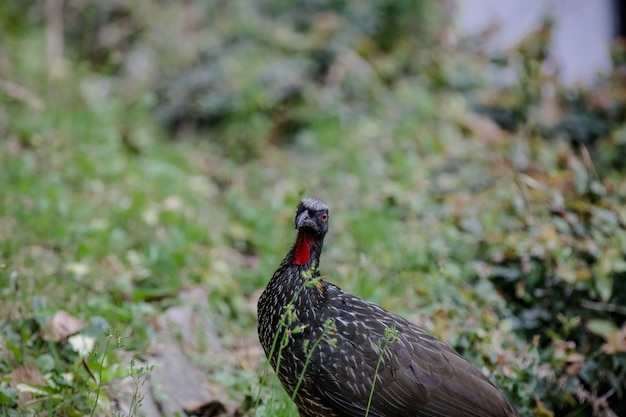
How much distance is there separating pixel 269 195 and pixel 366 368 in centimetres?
365

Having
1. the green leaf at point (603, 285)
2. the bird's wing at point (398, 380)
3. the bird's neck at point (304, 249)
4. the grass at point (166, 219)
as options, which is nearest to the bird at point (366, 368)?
the bird's wing at point (398, 380)

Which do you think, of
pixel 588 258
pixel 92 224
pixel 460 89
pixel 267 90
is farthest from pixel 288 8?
pixel 588 258

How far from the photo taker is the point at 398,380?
3029mm

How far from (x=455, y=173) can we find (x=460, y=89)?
2197 mm

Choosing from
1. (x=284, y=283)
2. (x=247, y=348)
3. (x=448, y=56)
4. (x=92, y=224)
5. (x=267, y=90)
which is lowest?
(x=247, y=348)

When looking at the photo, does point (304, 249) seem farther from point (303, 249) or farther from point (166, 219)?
point (166, 219)

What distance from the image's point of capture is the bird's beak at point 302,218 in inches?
125

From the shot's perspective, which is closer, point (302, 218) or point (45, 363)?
point (302, 218)

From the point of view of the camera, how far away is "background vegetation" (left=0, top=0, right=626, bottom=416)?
3766mm

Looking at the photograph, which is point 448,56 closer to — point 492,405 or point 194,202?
point 194,202

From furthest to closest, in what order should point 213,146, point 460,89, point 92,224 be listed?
point 460,89 < point 213,146 < point 92,224

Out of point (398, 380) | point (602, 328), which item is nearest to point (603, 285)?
point (602, 328)

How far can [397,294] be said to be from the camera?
15.6ft

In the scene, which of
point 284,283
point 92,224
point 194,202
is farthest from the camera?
point 194,202
